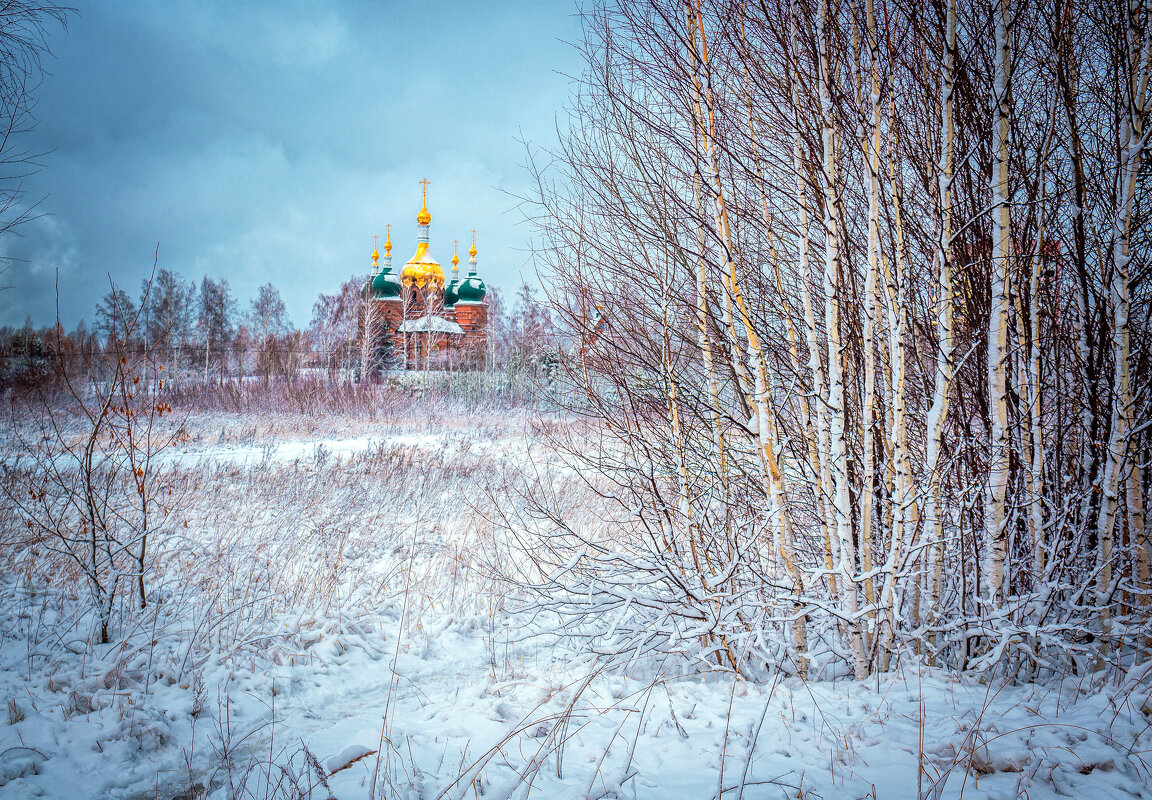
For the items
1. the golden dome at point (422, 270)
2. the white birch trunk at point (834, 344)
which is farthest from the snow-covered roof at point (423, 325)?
the white birch trunk at point (834, 344)

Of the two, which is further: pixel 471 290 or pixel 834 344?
pixel 471 290

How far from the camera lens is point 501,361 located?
29.0 m

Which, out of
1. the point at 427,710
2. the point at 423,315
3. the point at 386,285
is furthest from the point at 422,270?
the point at 427,710

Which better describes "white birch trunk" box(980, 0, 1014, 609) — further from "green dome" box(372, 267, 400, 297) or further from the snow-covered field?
"green dome" box(372, 267, 400, 297)

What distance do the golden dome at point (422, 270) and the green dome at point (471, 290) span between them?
1696 mm

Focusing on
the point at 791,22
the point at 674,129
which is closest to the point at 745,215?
the point at 674,129

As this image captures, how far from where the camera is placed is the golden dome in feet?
118

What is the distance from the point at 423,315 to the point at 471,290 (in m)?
14.6

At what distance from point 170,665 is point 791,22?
14.5 feet

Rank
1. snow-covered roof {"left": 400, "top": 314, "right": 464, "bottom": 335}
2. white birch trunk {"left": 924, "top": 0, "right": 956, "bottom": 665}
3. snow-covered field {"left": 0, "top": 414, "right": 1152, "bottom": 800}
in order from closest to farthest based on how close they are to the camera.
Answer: snow-covered field {"left": 0, "top": 414, "right": 1152, "bottom": 800}
white birch trunk {"left": 924, "top": 0, "right": 956, "bottom": 665}
snow-covered roof {"left": 400, "top": 314, "right": 464, "bottom": 335}

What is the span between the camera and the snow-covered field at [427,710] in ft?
5.94

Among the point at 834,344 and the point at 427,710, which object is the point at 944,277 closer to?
the point at 834,344

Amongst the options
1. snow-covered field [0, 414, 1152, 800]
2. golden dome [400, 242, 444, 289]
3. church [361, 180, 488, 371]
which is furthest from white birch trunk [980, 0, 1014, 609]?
golden dome [400, 242, 444, 289]

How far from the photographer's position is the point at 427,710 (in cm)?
259
